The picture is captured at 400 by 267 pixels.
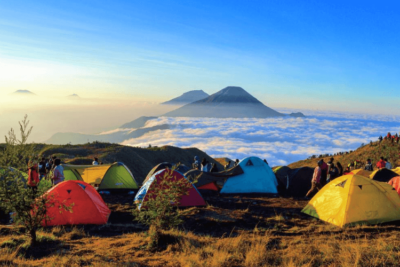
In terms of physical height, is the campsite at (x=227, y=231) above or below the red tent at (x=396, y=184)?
below

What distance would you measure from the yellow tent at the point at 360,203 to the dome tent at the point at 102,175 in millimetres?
10124

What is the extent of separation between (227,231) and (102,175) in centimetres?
922

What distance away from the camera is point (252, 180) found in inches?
671

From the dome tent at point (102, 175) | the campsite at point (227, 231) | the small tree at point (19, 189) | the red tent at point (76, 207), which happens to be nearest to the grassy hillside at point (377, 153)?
the campsite at point (227, 231)

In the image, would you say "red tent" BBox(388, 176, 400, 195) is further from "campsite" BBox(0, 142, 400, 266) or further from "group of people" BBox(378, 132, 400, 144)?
"group of people" BBox(378, 132, 400, 144)

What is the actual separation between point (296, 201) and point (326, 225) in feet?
15.3

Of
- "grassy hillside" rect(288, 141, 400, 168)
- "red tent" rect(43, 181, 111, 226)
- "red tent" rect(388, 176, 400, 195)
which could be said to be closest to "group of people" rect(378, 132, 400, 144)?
"grassy hillside" rect(288, 141, 400, 168)

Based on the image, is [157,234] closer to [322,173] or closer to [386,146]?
[322,173]

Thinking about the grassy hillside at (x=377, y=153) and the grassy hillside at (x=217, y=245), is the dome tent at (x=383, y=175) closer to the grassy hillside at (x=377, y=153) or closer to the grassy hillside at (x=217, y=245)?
the grassy hillside at (x=217, y=245)

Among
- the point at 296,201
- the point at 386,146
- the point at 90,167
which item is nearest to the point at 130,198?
the point at 90,167

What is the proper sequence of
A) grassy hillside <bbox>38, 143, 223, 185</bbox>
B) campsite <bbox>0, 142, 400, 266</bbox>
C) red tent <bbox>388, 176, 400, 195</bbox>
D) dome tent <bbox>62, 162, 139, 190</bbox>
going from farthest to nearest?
grassy hillside <bbox>38, 143, 223, 185</bbox> → dome tent <bbox>62, 162, 139, 190</bbox> → red tent <bbox>388, 176, 400, 195</bbox> → campsite <bbox>0, 142, 400, 266</bbox>

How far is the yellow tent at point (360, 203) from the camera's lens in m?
10.0

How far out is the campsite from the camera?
6.63 m

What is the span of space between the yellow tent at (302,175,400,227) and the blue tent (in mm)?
6121
